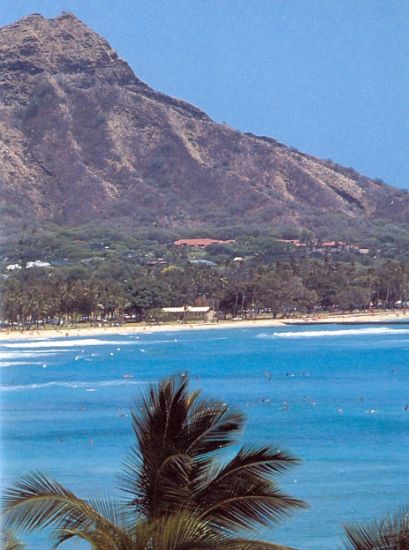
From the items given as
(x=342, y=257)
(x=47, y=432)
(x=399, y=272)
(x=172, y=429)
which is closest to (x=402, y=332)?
(x=399, y=272)

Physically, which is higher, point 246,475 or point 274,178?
point 274,178

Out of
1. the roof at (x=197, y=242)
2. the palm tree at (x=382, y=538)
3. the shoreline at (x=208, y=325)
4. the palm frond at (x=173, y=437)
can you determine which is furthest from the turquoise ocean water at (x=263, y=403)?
the roof at (x=197, y=242)

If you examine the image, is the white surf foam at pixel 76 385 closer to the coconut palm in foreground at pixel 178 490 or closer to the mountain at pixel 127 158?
the coconut palm in foreground at pixel 178 490

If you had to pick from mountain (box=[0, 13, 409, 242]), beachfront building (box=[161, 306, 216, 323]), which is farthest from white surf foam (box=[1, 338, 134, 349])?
mountain (box=[0, 13, 409, 242])

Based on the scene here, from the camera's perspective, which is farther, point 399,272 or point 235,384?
point 399,272

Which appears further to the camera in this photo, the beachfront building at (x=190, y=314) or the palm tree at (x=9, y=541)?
the beachfront building at (x=190, y=314)

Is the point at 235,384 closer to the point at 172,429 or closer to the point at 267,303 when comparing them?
the point at 267,303

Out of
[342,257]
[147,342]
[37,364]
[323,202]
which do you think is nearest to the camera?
[37,364]

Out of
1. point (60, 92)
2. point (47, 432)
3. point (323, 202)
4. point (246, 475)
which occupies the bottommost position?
point (47, 432)
